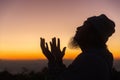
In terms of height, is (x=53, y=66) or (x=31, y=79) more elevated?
(x=31, y=79)

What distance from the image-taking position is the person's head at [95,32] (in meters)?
4.39

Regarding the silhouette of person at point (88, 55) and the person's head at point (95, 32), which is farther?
the person's head at point (95, 32)

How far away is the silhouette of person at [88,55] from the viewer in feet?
14.0

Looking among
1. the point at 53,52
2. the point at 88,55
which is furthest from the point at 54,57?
the point at 88,55

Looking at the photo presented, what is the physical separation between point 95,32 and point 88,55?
1.05ft

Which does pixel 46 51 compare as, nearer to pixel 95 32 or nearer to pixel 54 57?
pixel 54 57

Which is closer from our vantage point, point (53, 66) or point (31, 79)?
point (53, 66)

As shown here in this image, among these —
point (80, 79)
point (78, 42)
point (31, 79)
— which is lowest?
point (80, 79)

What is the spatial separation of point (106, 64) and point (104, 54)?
0.37ft

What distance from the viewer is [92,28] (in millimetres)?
4480

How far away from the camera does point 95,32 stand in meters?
4.47

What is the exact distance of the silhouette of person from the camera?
426cm

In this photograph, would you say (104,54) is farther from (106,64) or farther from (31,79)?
(31,79)

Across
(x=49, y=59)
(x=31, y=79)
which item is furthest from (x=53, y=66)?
(x=31, y=79)
